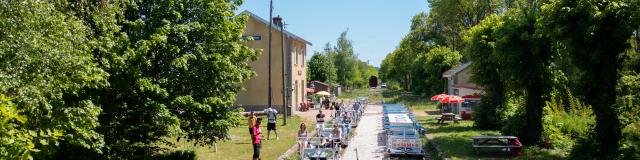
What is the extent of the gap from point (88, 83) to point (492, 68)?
1823cm

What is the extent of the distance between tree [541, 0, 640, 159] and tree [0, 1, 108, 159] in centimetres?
1088

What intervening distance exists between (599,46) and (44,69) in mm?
11908

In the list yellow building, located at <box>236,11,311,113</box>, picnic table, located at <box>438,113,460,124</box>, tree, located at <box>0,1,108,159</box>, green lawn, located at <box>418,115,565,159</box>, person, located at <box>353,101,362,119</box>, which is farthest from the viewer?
yellow building, located at <box>236,11,311,113</box>

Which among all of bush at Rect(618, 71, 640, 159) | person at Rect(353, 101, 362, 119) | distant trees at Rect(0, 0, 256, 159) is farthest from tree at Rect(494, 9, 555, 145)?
person at Rect(353, 101, 362, 119)

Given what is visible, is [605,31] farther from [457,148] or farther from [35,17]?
[35,17]

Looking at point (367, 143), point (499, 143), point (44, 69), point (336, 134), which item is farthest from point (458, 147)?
point (44, 69)

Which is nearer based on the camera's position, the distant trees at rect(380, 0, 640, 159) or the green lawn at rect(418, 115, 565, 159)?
the distant trees at rect(380, 0, 640, 159)

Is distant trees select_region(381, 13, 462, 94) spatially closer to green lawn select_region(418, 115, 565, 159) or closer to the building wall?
the building wall

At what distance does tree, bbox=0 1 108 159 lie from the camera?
27.7 ft

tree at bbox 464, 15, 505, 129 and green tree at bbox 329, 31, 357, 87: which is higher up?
green tree at bbox 329, 31, 357, 87

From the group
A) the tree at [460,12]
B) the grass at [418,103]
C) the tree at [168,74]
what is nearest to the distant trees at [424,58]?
the grass at [418,103]

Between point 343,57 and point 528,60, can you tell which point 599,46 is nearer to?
point 528,60

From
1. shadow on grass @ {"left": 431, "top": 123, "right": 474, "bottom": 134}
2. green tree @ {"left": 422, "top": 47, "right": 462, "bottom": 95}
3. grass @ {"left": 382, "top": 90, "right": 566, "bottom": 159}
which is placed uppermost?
green tree @ {"left": 422, "top": 47, "right": 462, "bottom": 95}

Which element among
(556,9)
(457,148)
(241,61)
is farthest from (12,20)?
(457,148)
